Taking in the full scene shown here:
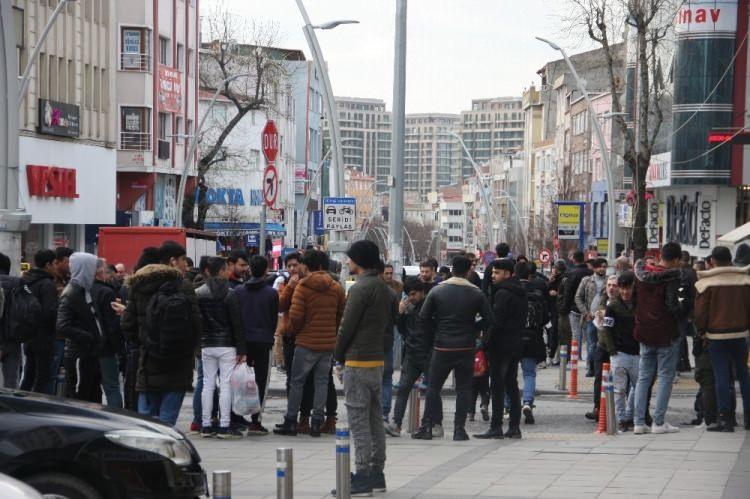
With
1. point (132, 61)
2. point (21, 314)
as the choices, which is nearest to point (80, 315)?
point (21, 314)

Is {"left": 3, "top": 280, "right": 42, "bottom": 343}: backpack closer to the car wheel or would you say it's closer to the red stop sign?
the car wheel

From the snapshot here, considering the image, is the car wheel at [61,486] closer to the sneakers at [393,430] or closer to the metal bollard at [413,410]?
the sneakers at [393,430]

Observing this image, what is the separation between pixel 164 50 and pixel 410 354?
47.2m

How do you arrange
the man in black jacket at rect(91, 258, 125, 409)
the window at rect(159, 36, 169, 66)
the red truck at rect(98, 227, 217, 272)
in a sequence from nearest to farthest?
1. the man in black jacket at rect(91, 258, 125, 409)
2. the red truck at rect(98, 227, 217, 272)
3. the window at rect(159, 36, 169, 66)

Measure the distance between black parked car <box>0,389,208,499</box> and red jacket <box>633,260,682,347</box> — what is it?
7.64 meters

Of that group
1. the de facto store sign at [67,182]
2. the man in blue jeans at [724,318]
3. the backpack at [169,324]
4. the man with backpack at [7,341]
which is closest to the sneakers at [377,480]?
the backpack at [169,324]

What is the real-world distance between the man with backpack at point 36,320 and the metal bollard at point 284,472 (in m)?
6.64

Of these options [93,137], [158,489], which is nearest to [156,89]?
[93,137]

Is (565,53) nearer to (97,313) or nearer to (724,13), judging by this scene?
(724,13)

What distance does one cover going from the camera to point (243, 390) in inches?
580

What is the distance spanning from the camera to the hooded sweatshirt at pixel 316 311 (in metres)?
14.9

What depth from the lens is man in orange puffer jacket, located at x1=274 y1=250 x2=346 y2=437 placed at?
1491 centimetres

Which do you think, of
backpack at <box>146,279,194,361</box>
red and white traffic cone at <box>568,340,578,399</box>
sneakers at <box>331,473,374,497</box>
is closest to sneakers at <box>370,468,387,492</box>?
sneakers at <box>331,473,374,497</box>

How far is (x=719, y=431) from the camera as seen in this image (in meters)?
15.4
